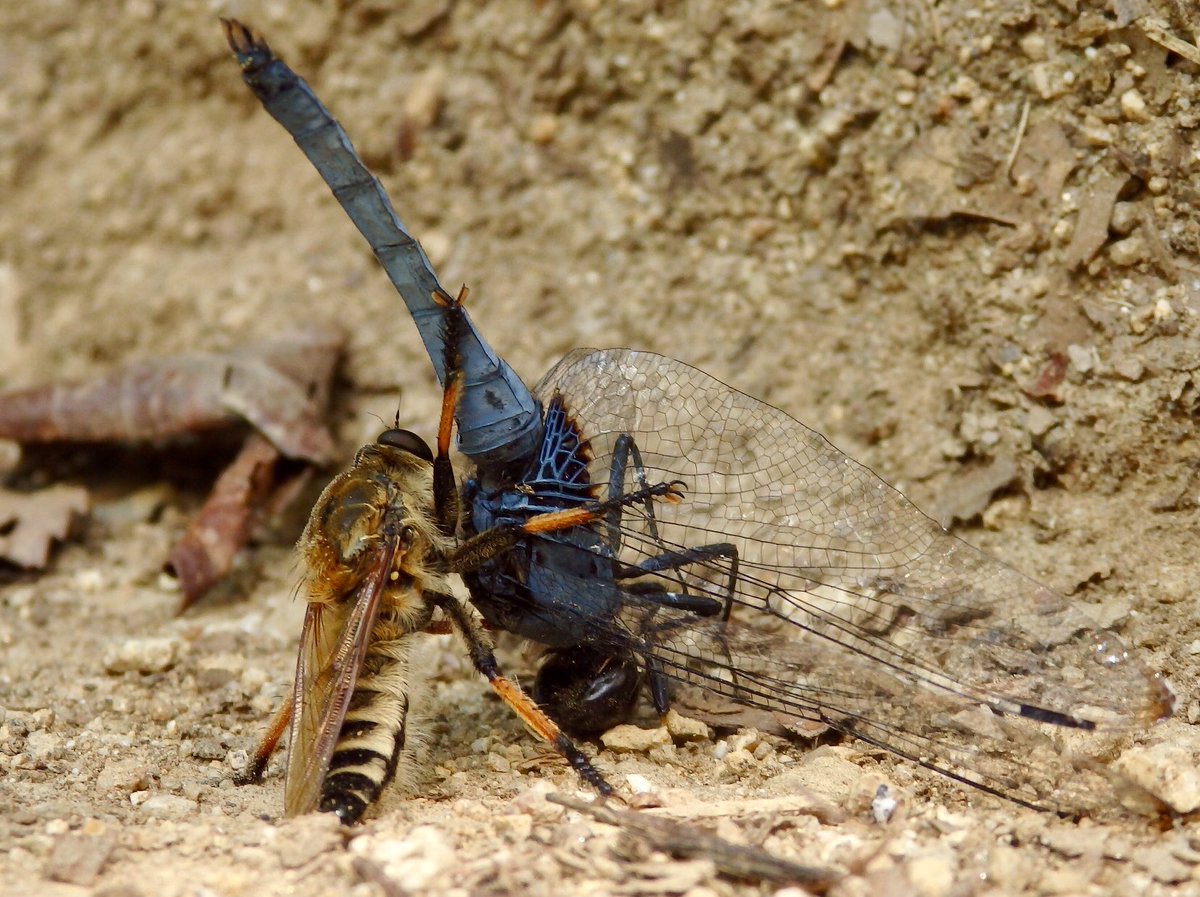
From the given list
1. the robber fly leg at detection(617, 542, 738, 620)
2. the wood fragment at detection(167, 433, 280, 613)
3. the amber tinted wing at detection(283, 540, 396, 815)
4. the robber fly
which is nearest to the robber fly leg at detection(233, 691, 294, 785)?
the robber fly

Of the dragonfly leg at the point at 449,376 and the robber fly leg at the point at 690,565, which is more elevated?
the dragonfly leg at the point at 449,376

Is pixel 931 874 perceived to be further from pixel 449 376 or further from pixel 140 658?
pixel 140 658

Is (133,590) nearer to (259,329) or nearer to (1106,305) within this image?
(259,329)

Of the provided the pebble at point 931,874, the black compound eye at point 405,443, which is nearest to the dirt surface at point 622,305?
the pebble at point 931,874

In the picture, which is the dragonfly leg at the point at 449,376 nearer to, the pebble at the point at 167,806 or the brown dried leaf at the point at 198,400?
the pebble at the point at 167,806

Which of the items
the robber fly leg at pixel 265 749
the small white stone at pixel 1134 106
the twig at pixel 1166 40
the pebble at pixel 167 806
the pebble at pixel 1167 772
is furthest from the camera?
the small white stone at pixel 1134 106
